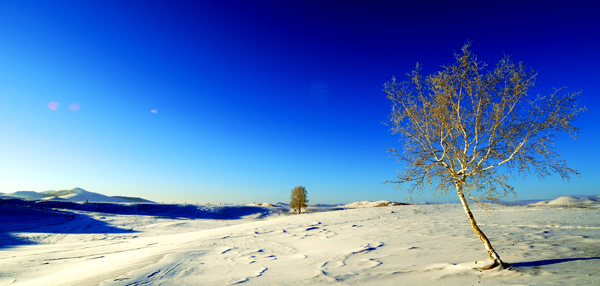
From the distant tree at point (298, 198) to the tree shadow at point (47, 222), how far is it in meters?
29.6

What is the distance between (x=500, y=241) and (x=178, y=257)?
1198cm

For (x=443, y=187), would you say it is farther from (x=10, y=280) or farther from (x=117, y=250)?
(x=117, y=250)

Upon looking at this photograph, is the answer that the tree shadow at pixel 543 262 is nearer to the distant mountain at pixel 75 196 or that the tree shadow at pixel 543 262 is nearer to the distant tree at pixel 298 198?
the distant tree at pixel 298 198

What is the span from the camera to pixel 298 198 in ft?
154

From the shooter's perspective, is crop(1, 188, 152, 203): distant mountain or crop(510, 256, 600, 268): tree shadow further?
crop(1, 188, 152, 203): distant mountain

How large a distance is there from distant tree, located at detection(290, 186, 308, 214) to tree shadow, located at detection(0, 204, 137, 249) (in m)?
29.6

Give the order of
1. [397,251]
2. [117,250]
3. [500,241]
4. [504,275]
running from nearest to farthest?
[504,275] → [397,251] → [500,241] → [117,250]

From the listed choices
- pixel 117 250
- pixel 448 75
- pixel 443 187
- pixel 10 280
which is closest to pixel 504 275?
pixel 443 187

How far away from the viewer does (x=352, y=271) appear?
20.1 feet

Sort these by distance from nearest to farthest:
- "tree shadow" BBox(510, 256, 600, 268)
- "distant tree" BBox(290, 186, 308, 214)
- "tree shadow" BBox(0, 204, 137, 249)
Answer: "tree shadow" BBox(510, 256, 600, 268)
"tree shadow" BBox(0, 204, 137, 249)
"distant tree" BBox(290, 186, 308, 214)

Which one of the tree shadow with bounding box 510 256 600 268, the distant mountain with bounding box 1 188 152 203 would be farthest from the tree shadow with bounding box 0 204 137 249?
the distant mountain with bounding box 1 188 152 203

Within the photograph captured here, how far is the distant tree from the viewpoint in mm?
46719

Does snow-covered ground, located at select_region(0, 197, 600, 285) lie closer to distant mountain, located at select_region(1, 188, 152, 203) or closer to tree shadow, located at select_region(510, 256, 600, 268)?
tree shadow, located at select_region(510, 256, 600, 268)

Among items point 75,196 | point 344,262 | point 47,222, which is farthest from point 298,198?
point 75,196
